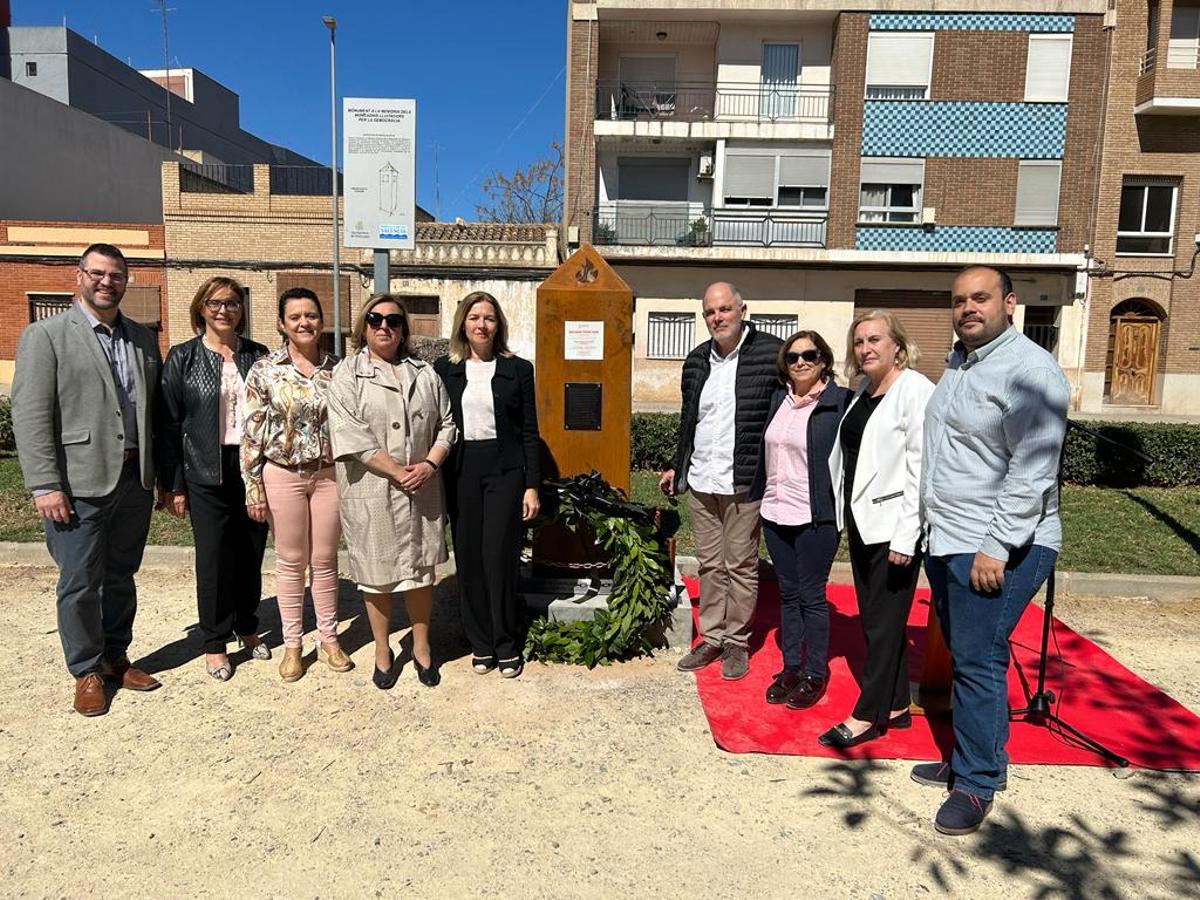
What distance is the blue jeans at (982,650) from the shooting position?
9.87ft

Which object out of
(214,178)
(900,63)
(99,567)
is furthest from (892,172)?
(214,178)

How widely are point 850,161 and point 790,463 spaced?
20377 mm

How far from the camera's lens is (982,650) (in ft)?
10.1

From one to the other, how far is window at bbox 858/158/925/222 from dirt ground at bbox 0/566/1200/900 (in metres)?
19.6

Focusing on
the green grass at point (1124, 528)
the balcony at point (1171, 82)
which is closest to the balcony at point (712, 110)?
the balcony at point (1171, 82)

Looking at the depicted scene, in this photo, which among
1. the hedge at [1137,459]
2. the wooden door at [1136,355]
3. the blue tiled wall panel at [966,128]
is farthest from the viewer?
the wooden door at [1136,355]

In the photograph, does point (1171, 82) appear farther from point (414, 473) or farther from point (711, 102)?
point (414, 473)

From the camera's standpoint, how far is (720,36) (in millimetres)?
22844

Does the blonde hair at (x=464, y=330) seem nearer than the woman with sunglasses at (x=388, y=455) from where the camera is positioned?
No

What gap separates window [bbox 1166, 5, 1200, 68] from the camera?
2069cm

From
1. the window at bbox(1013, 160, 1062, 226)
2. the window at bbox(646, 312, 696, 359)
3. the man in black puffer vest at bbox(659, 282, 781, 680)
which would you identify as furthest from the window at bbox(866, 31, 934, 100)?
the man in black puffer vest at bbox(659, 282, 781, 680)

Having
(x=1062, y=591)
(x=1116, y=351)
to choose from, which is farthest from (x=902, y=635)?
(x=1116, y=351)

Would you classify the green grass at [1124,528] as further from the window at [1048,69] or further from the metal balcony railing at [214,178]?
the metal balcony railing at [214,178]

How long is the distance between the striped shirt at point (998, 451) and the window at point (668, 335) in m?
19.6
